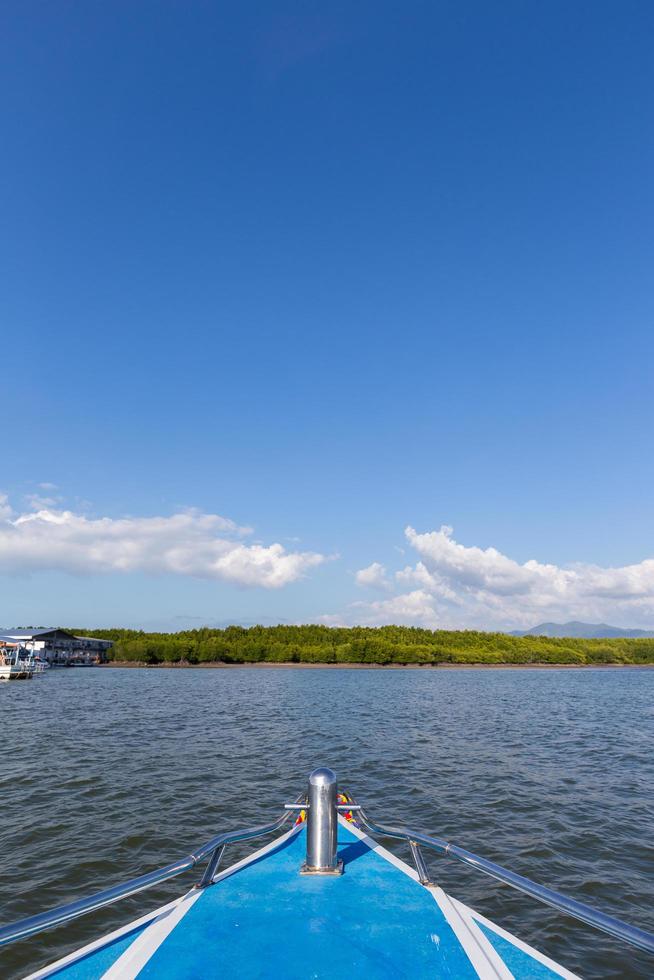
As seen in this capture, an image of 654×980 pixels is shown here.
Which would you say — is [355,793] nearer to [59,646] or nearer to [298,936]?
[298,936]

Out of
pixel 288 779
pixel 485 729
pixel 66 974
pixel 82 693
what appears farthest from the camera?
pixel 82 693

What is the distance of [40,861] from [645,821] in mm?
17186

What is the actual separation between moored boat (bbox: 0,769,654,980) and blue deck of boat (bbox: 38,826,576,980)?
0.04ft

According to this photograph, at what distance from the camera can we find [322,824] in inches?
288

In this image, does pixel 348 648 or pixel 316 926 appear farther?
Result: pixel 348 648

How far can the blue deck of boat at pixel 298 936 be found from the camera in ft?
17.0

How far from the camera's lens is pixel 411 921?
6164 millimetres

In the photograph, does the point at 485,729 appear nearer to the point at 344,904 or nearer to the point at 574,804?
the point at 574,804

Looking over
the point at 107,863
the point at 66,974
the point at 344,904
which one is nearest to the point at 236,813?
the point at 107,863

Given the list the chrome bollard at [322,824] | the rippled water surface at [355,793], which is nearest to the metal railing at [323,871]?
the chrome bollard at [322,824]

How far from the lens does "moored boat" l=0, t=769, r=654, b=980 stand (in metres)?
5.14

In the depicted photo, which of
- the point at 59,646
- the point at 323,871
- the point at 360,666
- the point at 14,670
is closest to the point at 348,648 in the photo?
the point at 360,666

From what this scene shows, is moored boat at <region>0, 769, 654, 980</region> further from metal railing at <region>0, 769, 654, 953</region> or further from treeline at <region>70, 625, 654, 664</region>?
treeline at <region>70, 625, 654, 664</region>

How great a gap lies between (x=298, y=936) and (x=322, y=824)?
1.58 meters
